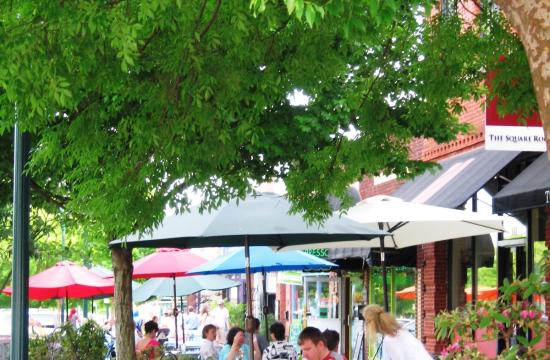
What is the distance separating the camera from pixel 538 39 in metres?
5.01

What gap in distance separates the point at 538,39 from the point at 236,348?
7838 mm

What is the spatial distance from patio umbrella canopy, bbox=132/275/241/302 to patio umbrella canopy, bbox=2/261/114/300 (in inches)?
37.1

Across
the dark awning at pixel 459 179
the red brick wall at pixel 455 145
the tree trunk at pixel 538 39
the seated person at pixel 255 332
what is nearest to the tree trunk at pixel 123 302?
the seated person at pixel 255 332

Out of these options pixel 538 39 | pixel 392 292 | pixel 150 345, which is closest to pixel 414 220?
pixel 150 345

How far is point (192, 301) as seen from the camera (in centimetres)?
7812

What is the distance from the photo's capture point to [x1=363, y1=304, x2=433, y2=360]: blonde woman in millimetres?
9227

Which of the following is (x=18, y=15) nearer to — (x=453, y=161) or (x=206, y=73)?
(x=206, y=73)

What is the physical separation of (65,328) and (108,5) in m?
8.65

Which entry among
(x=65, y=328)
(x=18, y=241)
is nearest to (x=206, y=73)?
(x=18, y=241)

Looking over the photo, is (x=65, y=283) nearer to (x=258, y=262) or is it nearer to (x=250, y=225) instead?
(x=258, y=262)

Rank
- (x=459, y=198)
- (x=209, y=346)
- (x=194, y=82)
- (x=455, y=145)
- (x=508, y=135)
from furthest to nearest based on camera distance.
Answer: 1. (x=455, y=145)
2. (x=459, y=198)
3. (x=209, y=346)
4. (x=508, y=135)
5. (x=194, y=82)

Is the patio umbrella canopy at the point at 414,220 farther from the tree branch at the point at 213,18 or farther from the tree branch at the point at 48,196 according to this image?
the tree branch at the point at 213,18

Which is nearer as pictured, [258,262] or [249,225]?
[249,225]

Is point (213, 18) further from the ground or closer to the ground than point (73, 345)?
further from the ground
